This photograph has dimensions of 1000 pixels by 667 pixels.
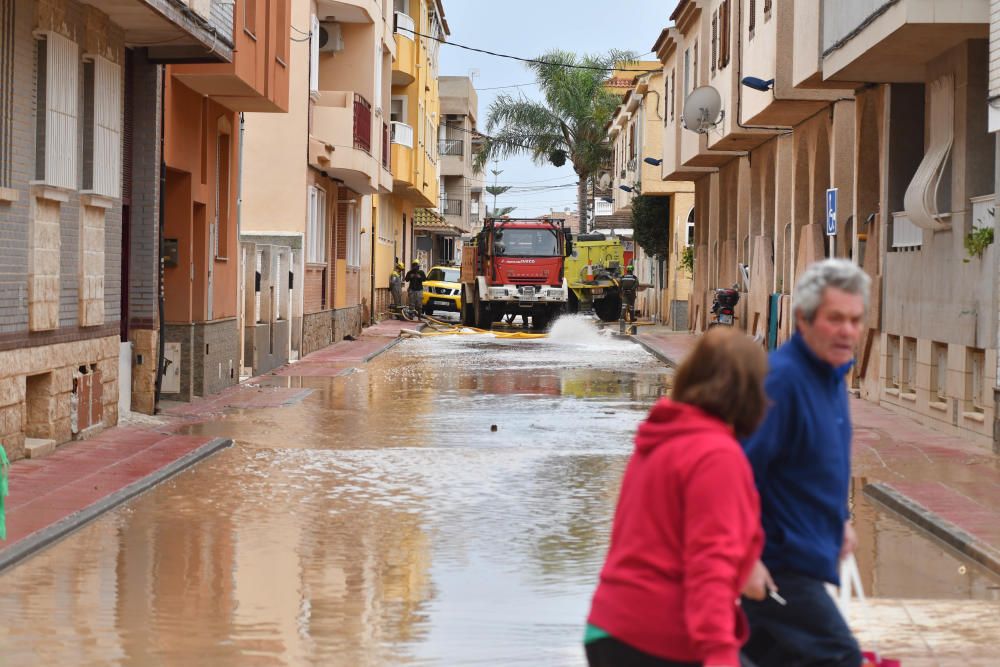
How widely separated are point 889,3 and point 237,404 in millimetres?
8847

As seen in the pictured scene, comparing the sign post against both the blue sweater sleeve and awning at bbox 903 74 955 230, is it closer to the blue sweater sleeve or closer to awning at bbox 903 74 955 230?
awning at bbox 903 74 955 230

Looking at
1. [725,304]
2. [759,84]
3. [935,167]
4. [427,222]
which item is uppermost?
[759,84]

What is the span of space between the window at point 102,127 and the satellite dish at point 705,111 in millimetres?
16939

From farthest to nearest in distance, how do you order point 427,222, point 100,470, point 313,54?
point 427,222, point 313,54, point 100,470

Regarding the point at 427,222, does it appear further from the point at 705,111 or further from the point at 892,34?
the point at 892,34

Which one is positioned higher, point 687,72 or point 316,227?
point 687,72

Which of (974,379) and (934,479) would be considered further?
(974,379)

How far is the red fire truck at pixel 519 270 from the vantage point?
154 ft

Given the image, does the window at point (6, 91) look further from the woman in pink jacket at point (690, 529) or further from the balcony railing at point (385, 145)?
the balcony railing at point (385, 145)

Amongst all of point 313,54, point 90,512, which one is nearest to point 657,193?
point 313,54

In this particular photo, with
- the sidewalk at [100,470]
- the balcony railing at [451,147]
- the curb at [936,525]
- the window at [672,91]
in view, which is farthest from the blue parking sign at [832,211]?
the balcony railing at [451,147]

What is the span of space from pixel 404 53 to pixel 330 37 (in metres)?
9.62

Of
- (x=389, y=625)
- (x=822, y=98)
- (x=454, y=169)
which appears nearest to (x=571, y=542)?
(x=389, y=625)

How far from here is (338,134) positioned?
33156mm
